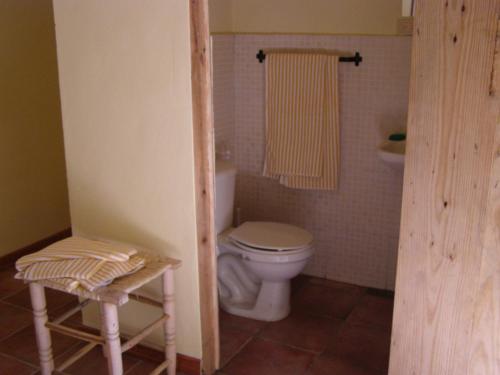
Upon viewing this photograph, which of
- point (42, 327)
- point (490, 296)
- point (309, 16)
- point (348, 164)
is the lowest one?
point (42, 327)

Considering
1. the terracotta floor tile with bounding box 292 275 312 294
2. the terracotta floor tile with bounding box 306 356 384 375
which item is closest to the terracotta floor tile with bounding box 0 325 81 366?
the terracotta floor tile with bounding box 306 356 384 375

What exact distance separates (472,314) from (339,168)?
1.44 metres

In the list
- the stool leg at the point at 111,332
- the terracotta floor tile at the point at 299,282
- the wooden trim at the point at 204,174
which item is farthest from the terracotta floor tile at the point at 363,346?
the stool leg at the point at 111,332

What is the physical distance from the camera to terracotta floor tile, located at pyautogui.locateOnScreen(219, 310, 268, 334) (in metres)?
2.80

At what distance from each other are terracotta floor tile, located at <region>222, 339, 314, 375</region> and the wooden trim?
117 millimetres

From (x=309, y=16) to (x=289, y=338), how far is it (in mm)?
1719

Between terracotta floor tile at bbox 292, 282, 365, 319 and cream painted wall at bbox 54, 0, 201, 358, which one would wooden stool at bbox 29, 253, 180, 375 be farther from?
terracotta floor tile at bbox 292, 282, 365, 319

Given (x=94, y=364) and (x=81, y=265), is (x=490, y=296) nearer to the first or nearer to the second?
(x=81, y=265)

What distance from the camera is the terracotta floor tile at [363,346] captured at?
2508 millimetres

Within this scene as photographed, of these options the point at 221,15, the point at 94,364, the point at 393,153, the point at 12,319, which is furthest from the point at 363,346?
the point at 221,15

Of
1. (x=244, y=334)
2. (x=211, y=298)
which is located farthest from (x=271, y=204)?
(x=211, y=298)

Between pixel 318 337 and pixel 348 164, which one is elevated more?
pixel 348 164

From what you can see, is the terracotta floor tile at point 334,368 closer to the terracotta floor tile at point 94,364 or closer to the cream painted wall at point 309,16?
the terracotta floor tile at point 94,364

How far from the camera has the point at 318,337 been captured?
272 centimetres
